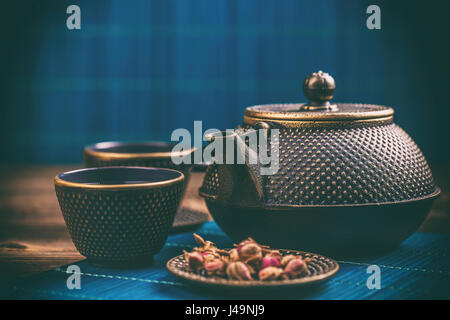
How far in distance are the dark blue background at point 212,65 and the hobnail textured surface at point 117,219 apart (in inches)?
50.7

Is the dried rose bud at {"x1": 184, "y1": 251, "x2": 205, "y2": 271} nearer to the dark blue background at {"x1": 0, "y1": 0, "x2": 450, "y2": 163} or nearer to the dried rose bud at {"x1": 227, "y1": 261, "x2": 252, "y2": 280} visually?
the dried rose bud at {"x1": 227, "y1": 261, "x2": 252, "y2": 280}

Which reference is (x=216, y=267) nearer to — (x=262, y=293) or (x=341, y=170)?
(x=262, y=293)

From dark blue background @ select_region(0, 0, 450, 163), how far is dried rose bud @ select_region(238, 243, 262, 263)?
4.52 feet

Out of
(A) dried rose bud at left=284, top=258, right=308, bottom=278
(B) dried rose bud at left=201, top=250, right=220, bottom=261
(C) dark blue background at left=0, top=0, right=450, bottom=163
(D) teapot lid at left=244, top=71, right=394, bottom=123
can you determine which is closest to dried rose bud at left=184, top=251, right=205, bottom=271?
(B) dried rose bud at left=201, top=250, right=220, bottom=261

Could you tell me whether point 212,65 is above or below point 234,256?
above

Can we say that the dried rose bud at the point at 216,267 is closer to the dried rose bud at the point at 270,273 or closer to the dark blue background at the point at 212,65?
the dried rose bud at the point at 270,273

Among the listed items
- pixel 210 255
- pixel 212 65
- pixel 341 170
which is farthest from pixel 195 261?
pixel 212 65

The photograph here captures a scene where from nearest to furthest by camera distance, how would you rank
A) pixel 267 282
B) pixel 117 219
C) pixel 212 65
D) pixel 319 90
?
pixel 267 282 < pixel 117 219 < pixel 319 90 < pixel 212 65

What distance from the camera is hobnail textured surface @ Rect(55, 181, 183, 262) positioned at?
3.32 ft

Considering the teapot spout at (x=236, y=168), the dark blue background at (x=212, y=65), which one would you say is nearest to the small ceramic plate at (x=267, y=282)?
the teapot spout at (x=236, y=168)

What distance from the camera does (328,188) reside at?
1.04 metres

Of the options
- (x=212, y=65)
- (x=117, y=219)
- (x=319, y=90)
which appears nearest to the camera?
(x=117, y=219)

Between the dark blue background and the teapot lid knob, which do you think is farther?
the dark blue background

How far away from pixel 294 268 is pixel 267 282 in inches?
1.8
